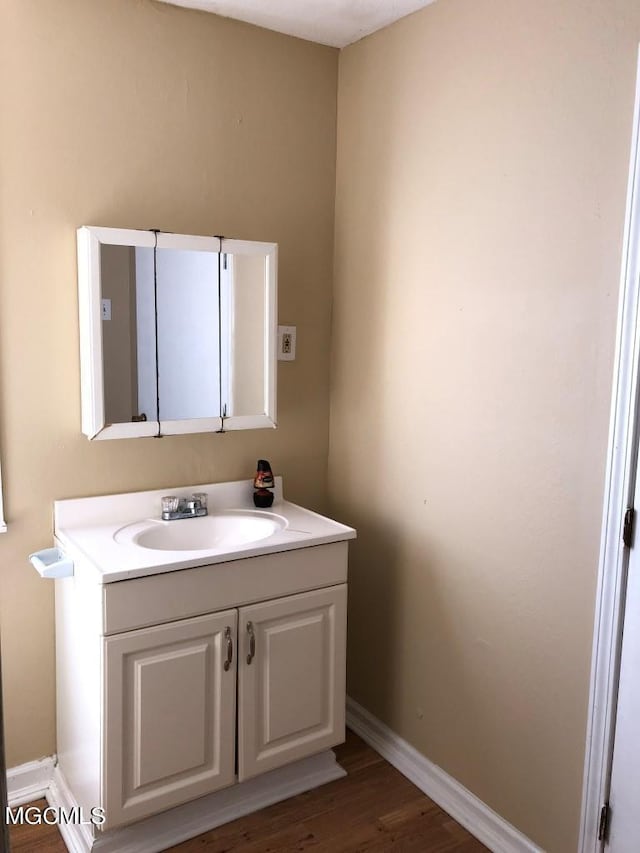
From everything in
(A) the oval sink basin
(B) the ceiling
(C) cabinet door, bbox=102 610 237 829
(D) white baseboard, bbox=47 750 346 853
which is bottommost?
(D) white baseboard, bbox=47 750 346 853

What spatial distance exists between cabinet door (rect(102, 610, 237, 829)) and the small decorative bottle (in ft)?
1.62

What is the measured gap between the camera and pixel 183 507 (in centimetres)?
224

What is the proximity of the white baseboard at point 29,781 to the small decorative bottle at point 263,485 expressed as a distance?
0.99m

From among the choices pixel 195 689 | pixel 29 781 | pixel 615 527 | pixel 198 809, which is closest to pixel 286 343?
pixel 195 689

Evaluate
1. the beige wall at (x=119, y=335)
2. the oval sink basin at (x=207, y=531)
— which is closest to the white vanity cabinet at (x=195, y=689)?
the oval sink basin at (x=207, y=531)

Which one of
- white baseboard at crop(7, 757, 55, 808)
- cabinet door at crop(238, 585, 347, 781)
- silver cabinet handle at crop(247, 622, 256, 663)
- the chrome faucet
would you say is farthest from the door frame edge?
white baseboard at crop(7, 757, 55, 808)

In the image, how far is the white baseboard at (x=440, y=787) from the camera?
1.96 m

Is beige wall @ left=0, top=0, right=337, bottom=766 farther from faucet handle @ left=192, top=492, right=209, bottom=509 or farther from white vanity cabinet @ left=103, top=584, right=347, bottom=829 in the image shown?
white vanity cabinet @ left=103, top=584, right=347, bottom=829

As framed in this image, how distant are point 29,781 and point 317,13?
7.98 feet

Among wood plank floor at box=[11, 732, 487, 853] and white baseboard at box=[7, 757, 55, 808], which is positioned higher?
white baseboard at box=[7, 757, 55, 808]

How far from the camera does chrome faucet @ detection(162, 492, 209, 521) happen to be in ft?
7.29

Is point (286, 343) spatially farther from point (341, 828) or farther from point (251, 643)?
point (341, 828)

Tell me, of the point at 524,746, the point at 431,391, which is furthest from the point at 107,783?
the point at 431,391

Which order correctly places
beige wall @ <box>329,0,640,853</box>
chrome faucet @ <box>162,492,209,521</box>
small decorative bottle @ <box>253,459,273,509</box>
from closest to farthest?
beige wall @ <box>329,0,640,853</box>
chrome faucet @ <box>162,492,209,521</box>
small decorative bottle @ <box>253,459,273,509</box>
